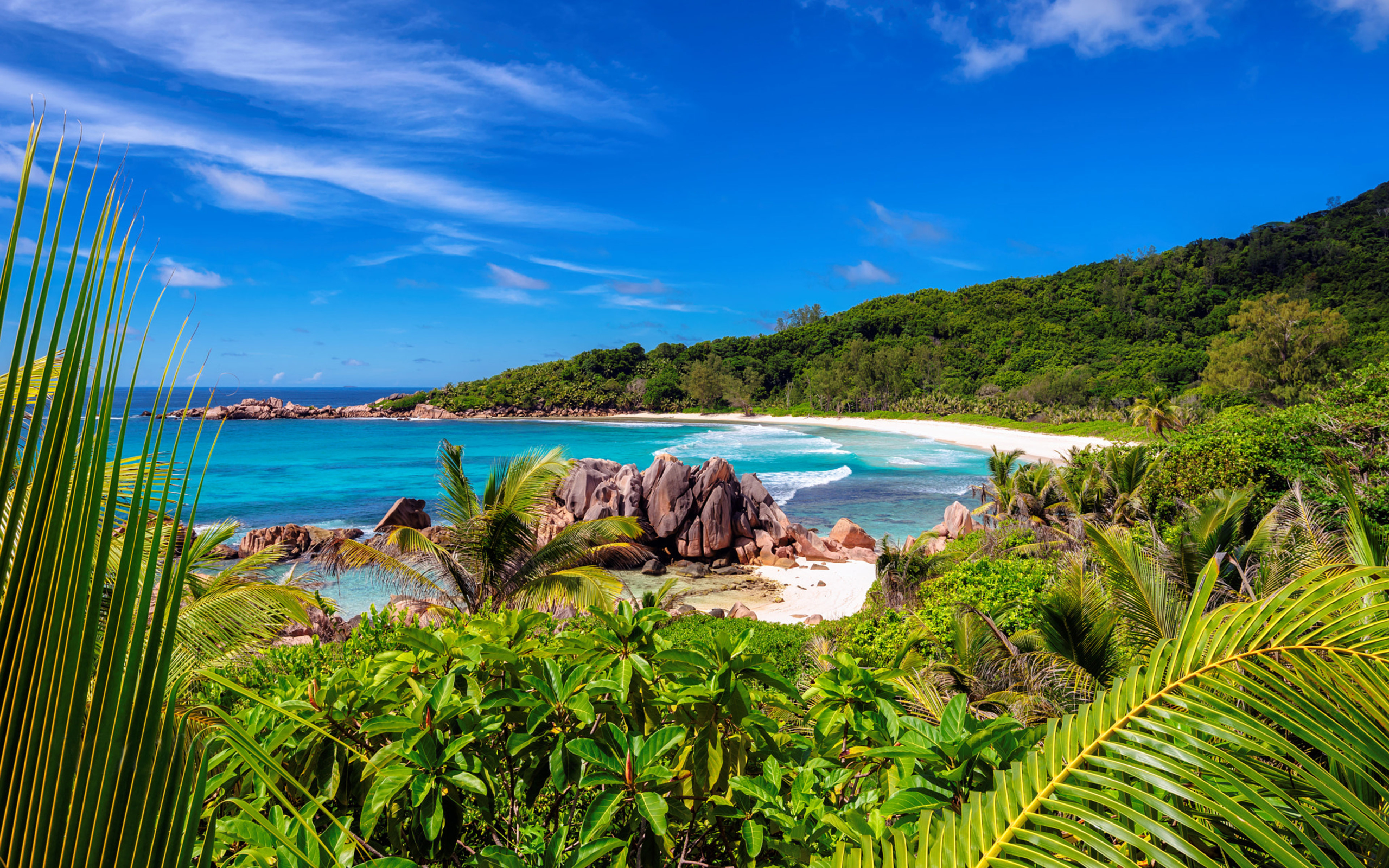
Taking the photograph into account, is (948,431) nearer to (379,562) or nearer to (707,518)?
(707,518)

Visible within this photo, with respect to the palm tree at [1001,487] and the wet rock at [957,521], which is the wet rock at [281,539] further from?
the palm tree at [1001,487]

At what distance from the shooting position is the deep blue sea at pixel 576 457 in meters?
31.6

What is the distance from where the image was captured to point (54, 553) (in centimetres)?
91

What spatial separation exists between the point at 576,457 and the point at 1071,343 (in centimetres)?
5970

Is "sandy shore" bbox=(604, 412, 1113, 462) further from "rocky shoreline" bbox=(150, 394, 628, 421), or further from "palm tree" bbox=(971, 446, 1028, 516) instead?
"rocky shoreline" bbox=(150, 394, 628, 421)

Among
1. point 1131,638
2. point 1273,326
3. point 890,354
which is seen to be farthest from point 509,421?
point 1131,638

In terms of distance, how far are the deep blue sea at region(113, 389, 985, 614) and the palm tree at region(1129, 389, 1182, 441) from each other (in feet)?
28.9

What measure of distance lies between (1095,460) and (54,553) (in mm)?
20244

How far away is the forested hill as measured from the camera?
148ft

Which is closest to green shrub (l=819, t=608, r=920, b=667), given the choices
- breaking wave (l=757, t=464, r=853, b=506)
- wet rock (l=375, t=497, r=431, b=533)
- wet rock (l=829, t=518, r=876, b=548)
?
wet rock (l=829, t=518, r=876, b=548)

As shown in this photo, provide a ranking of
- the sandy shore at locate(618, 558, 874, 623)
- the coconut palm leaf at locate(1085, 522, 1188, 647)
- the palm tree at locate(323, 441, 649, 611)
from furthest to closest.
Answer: the sandy shore at locate(618, 558, 874, 623)
the palm tree at locate(323, 441, 649, 611)
the coconut palm leaf at locate(1085, 522, 1188, 647)

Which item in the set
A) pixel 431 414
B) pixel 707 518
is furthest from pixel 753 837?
pixel 431 414

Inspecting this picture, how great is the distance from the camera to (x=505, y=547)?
10.3m

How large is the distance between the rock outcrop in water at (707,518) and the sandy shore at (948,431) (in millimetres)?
10230
